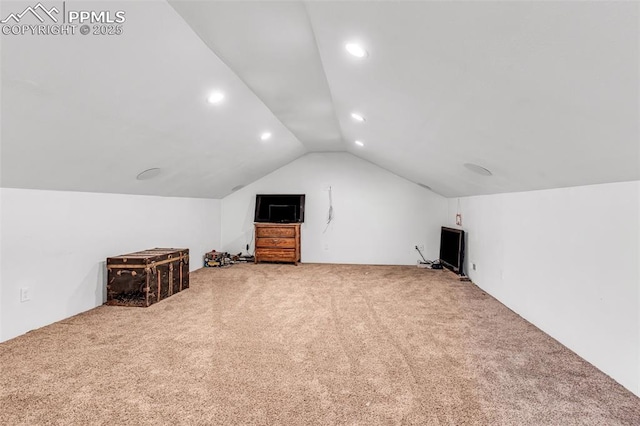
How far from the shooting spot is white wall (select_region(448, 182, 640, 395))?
82.4 inches

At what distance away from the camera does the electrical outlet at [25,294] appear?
2918 millimetres

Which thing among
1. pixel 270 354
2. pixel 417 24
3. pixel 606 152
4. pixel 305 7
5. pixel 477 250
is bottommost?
pixel 270 354

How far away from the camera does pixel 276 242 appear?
658 cm

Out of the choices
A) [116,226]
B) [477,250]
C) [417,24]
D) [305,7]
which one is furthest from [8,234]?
[477,250]

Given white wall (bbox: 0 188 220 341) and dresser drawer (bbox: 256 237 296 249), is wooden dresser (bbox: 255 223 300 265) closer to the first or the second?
dresser drawer (bbox: 256 237 296 249)

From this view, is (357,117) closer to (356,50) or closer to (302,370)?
(356,50)

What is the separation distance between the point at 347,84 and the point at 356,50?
675mm

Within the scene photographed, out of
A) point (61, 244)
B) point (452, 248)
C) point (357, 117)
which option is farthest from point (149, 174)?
point (452, 248)

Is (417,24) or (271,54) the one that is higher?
(271,54)

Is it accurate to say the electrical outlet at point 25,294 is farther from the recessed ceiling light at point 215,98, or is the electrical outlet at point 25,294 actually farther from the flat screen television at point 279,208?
the flat screen television at point 279,208

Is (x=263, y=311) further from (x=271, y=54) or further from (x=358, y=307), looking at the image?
(x=271, y=54)

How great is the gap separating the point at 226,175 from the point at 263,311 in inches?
109

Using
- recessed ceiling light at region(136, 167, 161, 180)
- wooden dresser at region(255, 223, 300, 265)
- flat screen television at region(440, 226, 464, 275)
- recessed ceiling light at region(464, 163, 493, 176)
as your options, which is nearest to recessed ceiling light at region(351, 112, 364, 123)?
recessed ceiling light at region(464, 163, 493, 176)

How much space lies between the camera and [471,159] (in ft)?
10.7
